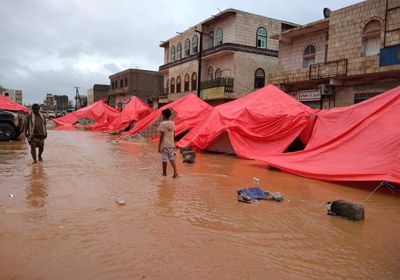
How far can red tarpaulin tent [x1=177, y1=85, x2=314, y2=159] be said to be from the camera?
1190cm

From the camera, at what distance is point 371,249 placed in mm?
4219

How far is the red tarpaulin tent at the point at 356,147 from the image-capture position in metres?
7.76

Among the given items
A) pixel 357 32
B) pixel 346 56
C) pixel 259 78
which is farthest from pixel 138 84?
pixel 357 32

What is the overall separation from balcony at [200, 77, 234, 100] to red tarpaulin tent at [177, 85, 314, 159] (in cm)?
1411

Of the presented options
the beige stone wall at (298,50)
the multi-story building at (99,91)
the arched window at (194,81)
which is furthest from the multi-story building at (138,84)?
the beige stone wall at (298,50)

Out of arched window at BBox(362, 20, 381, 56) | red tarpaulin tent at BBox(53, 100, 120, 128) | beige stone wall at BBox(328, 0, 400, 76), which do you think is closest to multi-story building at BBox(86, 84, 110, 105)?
red tarpaulin tent at BBox(53, 100, 120, 128)

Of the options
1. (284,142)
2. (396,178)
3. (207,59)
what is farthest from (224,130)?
(207,59)

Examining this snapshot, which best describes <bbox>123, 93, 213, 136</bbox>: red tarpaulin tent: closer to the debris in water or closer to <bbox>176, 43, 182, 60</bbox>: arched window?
the debris in water

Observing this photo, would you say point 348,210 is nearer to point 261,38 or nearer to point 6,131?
point 6,131

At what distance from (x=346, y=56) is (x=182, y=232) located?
16.8 metres

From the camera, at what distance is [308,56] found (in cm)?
2195

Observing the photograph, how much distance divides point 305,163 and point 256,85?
70.2 ft

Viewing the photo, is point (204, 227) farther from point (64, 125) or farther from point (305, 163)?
point (64, 125)

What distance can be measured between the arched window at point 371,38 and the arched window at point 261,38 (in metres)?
13.2
